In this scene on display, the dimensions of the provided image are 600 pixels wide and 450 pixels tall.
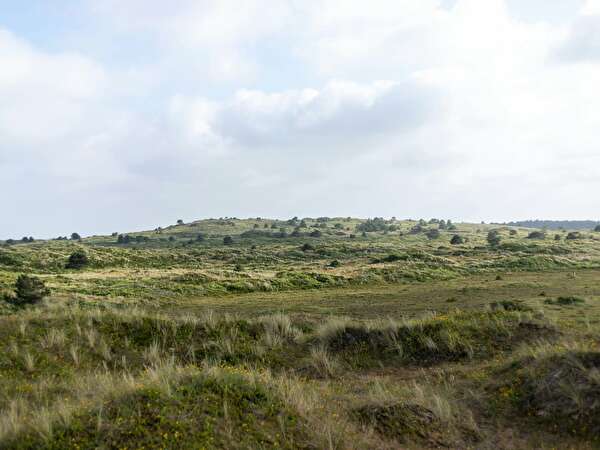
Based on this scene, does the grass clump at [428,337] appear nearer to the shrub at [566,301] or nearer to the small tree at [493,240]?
the shrub at [566,301]

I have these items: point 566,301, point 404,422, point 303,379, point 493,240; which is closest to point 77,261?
point 303,379

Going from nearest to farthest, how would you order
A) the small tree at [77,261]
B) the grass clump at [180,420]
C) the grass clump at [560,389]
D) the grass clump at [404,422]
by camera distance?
the grass clump at [180,420] < the grass clump at [404,422] < the grass clump at [560,389] < the small tree at [77,261]

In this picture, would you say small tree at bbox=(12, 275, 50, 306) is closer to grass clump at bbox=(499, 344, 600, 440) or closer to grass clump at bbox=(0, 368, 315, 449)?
grass clump at bbox=(0, 368, 315, 449)

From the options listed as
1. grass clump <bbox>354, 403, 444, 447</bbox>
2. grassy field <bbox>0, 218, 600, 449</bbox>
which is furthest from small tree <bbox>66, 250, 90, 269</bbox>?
grass clump <bbox>354, 403, 444, 447</bbox>

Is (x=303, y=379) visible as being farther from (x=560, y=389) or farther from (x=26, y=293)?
(x=26, y=293)

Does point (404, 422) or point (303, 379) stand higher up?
point (404, 422)

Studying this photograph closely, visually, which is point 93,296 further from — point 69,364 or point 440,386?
point 440,386

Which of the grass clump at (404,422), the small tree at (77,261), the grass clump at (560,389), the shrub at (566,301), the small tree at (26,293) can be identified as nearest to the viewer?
the grass clump at (404,422)

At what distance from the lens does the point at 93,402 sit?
7246mm

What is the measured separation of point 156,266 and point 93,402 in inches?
2171

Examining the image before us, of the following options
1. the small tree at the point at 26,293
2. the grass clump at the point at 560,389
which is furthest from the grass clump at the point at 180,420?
the small tree at the point at 26,293

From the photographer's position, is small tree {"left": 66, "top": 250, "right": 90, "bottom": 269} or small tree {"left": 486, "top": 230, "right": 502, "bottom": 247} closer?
small tree {"left": 66, "top": 250, "right": 90, "bottom": 269}

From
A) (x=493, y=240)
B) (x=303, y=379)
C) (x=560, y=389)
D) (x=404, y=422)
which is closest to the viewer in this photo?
(x=404, y=422)

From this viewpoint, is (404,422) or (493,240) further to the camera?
(493,240)
